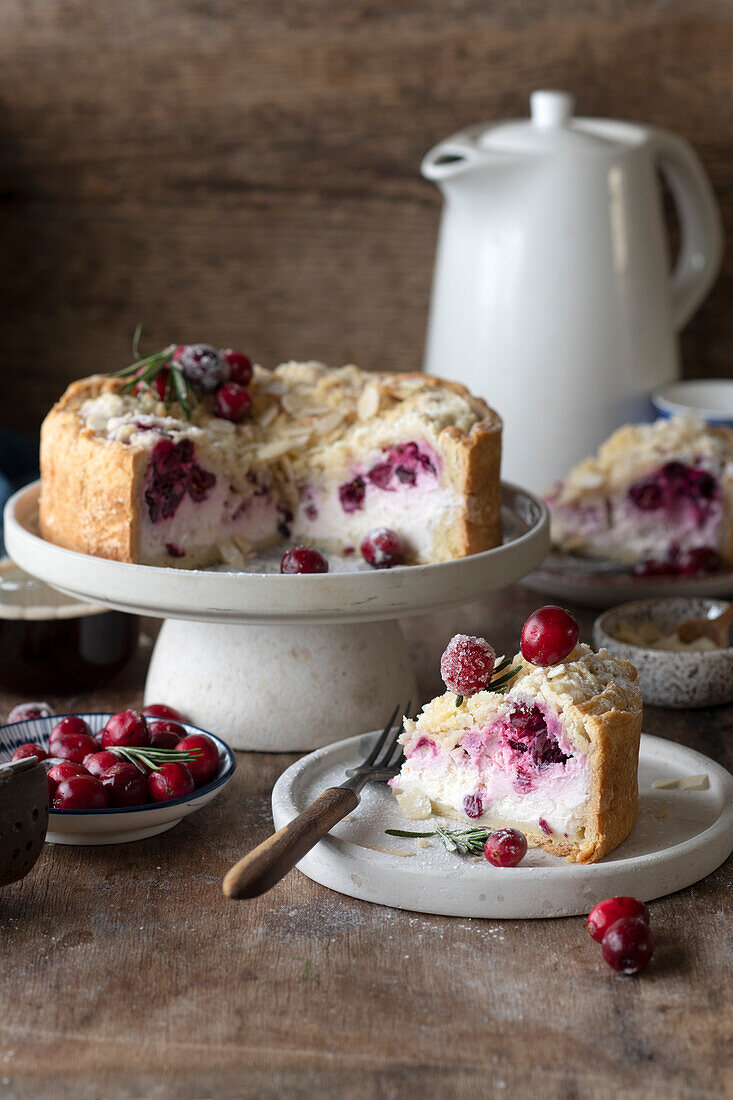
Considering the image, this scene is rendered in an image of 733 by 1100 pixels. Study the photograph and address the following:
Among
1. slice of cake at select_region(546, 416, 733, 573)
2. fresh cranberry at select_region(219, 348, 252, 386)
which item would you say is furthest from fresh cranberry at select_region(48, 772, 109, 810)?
slice of cake at select_region(546, 416, 733, 573)

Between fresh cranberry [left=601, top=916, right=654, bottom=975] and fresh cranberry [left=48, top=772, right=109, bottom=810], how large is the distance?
1.56ft

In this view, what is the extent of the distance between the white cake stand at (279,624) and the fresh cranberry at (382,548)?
31 millimetres

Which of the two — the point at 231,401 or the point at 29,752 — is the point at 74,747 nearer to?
the point at 29,752

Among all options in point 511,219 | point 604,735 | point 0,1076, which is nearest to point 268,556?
point 604,735

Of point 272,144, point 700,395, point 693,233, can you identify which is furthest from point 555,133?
point 272,144

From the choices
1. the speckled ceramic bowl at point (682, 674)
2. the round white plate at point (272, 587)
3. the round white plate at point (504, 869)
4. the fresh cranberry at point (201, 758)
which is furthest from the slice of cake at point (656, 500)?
the fresh cranberry at point (201, 758)

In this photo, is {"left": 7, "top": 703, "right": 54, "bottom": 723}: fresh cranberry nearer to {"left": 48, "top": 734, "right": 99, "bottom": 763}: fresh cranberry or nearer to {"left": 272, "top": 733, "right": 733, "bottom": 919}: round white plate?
{"left": 48, "top": 734, "right": 99, "bottom": 763}: fresh cranberry

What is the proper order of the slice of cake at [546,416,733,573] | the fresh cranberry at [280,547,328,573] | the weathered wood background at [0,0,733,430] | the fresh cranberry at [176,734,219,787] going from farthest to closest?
the weathered wood background at [0,0,733,430] → the slice of cake at [546,416,733,573] → the fresh cranberry at [280,547,328,573] → the fresh cranberry at [176,734,219,787]

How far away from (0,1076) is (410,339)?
191 centimetres

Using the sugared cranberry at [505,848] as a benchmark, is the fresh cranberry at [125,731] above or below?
below

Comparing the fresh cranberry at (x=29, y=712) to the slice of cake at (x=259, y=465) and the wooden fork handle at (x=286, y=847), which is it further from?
the wooden fork handle at (x=286, y=847)

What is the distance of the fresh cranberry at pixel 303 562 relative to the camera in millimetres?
1333

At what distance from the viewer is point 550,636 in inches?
42.7

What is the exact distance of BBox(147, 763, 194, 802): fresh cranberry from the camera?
1147mm
